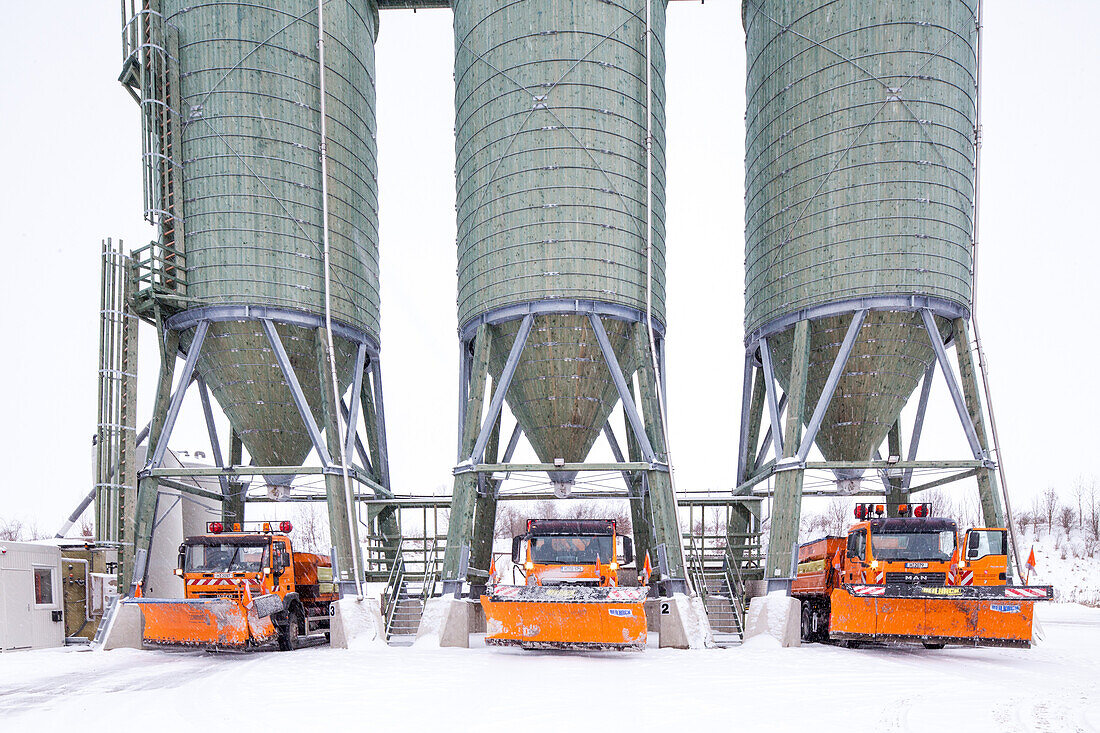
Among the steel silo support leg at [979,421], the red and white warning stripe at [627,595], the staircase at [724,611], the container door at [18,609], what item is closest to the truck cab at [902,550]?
the steel silo support leg at [979,421]

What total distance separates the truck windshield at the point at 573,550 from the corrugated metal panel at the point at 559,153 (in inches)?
254

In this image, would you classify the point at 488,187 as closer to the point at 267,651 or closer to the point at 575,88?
the point at 575,88

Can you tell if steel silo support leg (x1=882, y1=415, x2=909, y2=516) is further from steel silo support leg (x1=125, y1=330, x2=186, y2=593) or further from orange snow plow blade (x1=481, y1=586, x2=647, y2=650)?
steel silo support leg (x1=125, y1=330, x2=186, y2=593)

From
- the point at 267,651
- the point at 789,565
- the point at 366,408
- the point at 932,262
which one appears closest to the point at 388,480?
the point at 366,408

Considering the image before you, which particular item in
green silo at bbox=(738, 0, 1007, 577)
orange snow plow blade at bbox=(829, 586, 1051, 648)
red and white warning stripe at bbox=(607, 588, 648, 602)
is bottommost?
orange snow plow blade at bbox=(829, 586, 1051, 648)

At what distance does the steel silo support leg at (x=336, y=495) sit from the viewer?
21.1 meters

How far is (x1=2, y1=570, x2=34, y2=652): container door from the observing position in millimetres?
19047

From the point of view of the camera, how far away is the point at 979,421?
2134 cm

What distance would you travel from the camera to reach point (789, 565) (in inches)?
805

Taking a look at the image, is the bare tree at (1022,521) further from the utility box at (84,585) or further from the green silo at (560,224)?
the utility box at (84,585)

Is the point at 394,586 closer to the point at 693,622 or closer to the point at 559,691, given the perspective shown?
the point at 693,622

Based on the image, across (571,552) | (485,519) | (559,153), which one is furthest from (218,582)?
(559,153)

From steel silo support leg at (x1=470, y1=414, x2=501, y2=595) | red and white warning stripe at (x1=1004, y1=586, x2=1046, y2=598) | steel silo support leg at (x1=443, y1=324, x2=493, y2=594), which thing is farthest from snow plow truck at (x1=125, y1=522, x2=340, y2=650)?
red and white warning stripe at (x1=1004, y1=586, x2=1046, y2=598)

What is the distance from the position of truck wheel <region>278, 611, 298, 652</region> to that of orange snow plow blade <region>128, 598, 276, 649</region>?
1.52 meters
